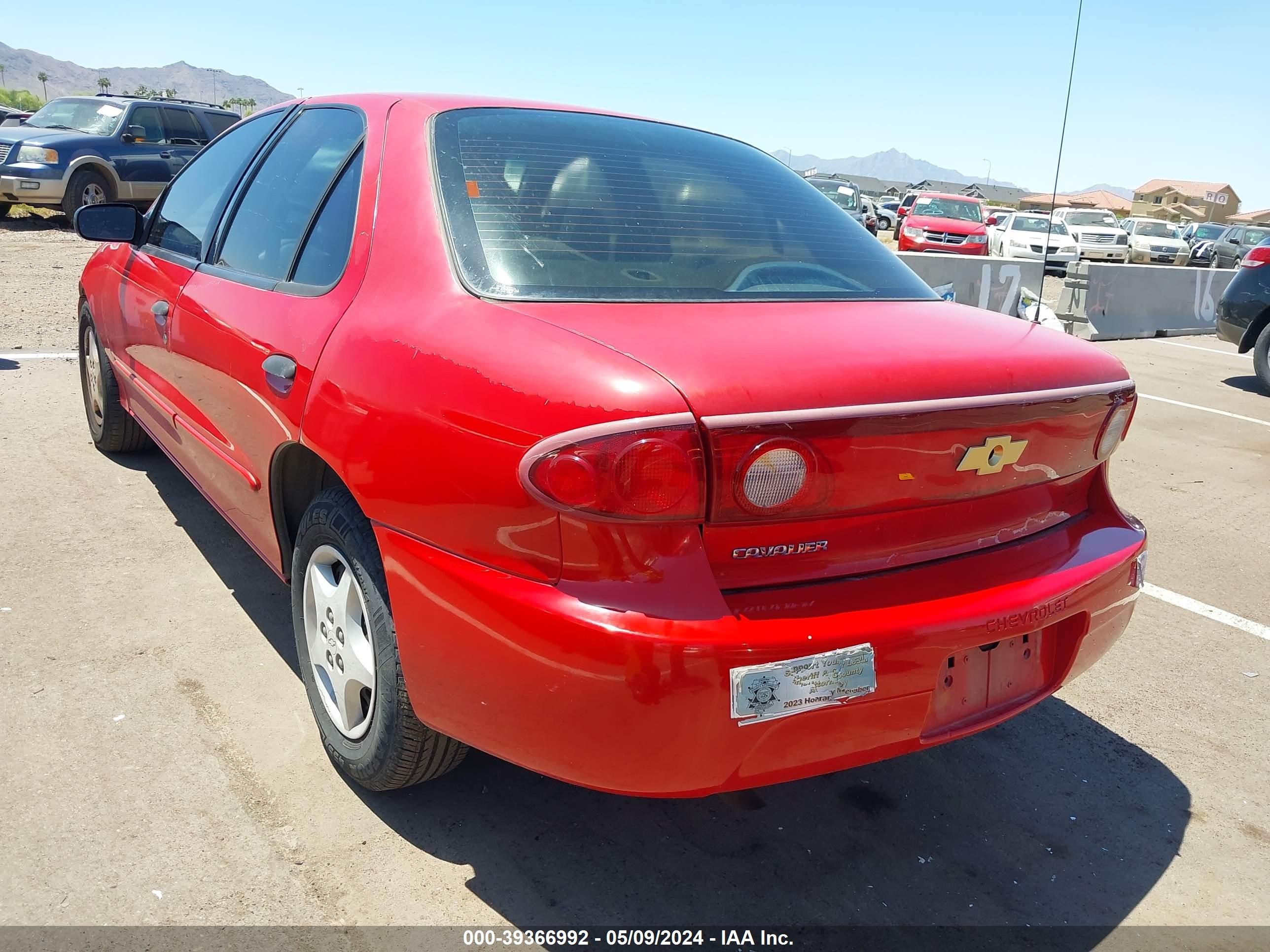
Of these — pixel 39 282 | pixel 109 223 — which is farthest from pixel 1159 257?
pixel 109 223

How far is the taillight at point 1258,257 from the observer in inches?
367

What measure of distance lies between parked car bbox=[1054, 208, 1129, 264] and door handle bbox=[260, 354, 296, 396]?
23.2 metres

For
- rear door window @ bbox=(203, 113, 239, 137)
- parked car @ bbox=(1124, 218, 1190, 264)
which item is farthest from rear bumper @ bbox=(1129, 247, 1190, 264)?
rear door window @ bbox=(203, 113, 239, 137)

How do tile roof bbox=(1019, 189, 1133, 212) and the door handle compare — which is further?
tile roof bbox=(1019, 189, 1133, 212)

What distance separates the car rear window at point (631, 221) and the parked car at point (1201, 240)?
2831 centimetres

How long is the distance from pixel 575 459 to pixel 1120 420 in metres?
1.47

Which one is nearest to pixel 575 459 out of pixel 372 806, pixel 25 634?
pixel 372 806

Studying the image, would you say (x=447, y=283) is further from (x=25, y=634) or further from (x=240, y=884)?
(x=25, y=634)

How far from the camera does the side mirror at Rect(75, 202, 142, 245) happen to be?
392 centimetres

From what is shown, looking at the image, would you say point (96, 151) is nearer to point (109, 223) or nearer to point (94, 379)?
point (94, 379)

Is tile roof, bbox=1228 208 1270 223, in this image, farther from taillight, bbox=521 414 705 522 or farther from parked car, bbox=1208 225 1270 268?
taillight, bbox=521 414 705 522

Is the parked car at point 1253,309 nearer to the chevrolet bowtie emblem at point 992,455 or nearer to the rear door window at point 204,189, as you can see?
the chevrolet bowtie emblem at point 992,455

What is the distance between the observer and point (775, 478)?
1833 millimetres

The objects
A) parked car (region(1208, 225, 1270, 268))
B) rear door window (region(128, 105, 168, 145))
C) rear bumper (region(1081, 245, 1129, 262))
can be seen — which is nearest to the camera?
rear door window (region(128, 105, 168, 145))
